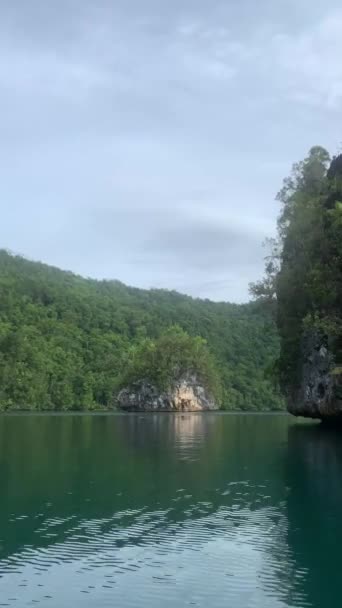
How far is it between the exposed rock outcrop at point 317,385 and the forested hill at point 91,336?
49.3m

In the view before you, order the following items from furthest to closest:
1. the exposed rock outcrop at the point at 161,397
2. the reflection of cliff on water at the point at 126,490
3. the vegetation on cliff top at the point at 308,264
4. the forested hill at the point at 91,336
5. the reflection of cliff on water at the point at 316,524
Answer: the exposed rock outcrop at the point at 161,397 < the forested hill at the point at 91,336 < the vegetation on cliff top at the point at 308,264 < the reflection of cliff on water at the point at 126,490 < the reflection of cliff on water at the point at 316,524

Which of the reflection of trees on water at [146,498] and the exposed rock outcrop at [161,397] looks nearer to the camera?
the reflection of trees on water at [146,498]

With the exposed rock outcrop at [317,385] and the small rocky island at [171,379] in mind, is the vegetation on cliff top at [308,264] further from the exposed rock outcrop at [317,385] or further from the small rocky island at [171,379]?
the small rocky island at [171,379]

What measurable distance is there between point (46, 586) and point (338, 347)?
29689mm

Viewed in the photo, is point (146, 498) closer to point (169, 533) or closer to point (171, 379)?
point (169, 533)

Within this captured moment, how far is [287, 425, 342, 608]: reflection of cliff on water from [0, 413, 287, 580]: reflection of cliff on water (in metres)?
0.66

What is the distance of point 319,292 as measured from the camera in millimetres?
37500

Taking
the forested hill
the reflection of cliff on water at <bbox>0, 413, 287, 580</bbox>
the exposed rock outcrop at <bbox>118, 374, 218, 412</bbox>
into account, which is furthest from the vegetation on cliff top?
the exposed rock outcrop at <bbox>118, 374, 218, 412</bbox>

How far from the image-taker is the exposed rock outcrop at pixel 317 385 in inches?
1678

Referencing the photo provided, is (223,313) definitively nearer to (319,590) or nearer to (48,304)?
(48,304)

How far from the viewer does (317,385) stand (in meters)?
44.8

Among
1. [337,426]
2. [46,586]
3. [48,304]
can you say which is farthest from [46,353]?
[46,586]

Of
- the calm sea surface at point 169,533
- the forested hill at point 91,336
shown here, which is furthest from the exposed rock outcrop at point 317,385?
the forested hill at point 91,336

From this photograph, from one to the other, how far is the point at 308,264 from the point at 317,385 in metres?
8.59
